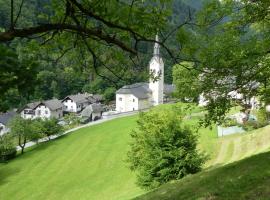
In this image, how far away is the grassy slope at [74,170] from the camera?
2889cm

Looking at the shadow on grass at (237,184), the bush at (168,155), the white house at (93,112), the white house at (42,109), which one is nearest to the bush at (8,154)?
the bush at (168,155)

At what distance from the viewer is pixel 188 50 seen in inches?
240

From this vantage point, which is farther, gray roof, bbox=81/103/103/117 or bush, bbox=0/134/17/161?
gray roof, bbox=81/103/103/117

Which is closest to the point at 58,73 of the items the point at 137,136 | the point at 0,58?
the point at 137,136

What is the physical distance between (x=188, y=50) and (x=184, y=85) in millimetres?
4590

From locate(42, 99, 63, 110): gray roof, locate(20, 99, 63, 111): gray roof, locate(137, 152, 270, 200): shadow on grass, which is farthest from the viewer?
locate(42, 99, 63, 110): gray roof

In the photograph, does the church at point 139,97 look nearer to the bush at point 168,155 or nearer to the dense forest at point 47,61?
the bush at point 168,155

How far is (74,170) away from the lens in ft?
117

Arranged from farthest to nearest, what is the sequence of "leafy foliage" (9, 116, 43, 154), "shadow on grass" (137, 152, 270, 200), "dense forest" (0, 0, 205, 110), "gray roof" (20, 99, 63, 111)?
"gray roof" (20, 99, 63, 111) < "leafy foliage" (9, 116, 43, 154) < "shadow on grass" (137, 152, 270, 200) < "dense forest" (0, 0, 205, 110)

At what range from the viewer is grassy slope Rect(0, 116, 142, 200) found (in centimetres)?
2889

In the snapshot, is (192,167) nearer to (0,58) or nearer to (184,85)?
(184,85)


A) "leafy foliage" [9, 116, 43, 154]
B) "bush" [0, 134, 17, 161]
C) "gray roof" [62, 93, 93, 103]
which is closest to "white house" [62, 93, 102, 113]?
"gray roof" [62, 93, 93, 103]

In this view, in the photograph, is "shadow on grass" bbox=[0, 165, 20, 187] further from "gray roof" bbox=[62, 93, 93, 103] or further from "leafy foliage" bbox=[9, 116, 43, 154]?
"gray roof" bbox=[62, 93, 93, 103]

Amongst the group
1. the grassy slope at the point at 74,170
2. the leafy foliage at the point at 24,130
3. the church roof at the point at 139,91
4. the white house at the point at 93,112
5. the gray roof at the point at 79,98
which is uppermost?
the church roof at the point at 139,91
